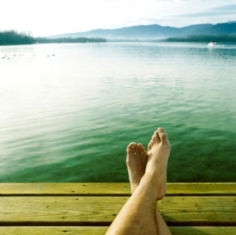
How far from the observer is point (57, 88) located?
13.9 meters

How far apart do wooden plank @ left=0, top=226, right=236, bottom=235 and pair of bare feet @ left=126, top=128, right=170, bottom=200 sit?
0.27 metres

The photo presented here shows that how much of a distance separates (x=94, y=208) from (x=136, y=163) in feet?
1.75

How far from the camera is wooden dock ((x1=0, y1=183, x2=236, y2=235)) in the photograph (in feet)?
6.30

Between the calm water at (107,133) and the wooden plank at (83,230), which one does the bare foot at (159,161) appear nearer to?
the wooden plank at (83,230)

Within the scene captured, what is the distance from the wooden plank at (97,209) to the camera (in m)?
2.01

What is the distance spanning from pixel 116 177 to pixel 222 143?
7.81 ft

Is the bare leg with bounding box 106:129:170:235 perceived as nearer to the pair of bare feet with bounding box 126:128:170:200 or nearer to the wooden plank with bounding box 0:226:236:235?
the pair of bare feet with bounding box 126:128:170:200

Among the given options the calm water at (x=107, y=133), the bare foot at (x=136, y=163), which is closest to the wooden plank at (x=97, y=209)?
the bare foot at (x=136, y=163)

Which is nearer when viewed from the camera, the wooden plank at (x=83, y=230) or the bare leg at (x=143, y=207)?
the bare leg at (x=143, y=207)

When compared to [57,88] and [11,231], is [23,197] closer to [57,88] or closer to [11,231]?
[11,231]

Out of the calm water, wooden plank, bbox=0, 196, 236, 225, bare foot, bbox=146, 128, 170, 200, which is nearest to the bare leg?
bare foot, bbox=146, 128, 170, 200

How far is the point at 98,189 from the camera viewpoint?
2.42 metres

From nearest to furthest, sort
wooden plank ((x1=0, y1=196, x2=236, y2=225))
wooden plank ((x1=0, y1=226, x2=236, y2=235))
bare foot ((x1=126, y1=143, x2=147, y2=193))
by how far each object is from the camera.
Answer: wooden plank ((x1=0, y1=226, x2=236, y2=235)) → wooden plank ((x1=0, y1=196, x2=236, y2=225)) → bare foot ((x1=126, y1=143, x2=147, y2=193))

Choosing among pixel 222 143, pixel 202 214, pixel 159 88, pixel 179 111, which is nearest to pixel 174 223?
pixel 202 214
